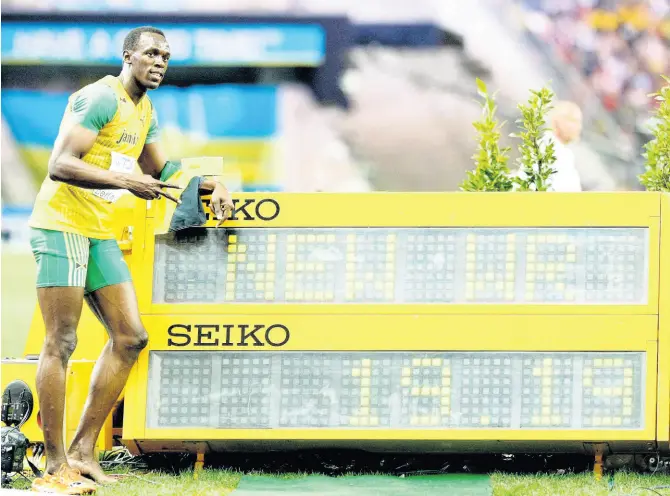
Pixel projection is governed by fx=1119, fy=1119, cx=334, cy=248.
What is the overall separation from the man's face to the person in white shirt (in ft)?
6.13

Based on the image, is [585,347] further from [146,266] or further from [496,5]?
[496,5]

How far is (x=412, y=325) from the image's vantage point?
4676 millimetres

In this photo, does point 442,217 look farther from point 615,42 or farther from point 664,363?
point 615,42

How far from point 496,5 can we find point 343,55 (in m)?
1.44

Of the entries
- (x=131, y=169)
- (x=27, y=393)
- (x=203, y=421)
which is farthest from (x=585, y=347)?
(x=27, y=393)

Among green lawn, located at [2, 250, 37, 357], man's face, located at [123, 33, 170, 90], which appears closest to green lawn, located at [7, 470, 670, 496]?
man's face, located at [123, 33, 170, 90]

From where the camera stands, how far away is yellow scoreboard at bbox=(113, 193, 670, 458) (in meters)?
4.63

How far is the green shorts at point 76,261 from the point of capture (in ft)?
14.6

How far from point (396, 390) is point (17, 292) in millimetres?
6106

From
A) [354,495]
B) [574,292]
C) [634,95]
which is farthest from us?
[634,95]

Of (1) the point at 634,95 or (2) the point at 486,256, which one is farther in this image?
(1) the point at 634,95

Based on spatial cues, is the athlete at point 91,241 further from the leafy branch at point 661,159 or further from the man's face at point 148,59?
the leafy branch at point 661,159

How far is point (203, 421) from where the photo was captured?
4711 mm

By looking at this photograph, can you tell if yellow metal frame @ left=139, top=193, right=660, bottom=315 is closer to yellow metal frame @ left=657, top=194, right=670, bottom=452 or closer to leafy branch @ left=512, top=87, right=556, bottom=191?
yellow metal frame @ left=657, top=194, right=670, bottom=452
